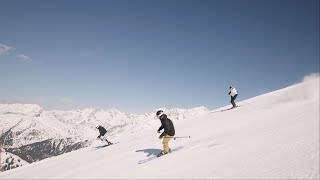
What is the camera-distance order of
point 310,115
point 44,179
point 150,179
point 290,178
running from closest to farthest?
point 290,178, point 150,179, point 44,179, point 310,115

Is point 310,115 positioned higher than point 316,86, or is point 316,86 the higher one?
point 316,86

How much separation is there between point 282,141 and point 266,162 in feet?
8.57

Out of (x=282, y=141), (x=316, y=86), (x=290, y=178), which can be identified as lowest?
(x=290, y=178)

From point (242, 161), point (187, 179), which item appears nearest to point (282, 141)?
point (242, 161)

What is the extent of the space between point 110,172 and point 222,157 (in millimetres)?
5131

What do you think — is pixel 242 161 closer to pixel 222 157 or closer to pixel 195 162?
pixel 222 157

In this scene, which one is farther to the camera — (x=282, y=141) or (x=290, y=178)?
(x=282, y=141)

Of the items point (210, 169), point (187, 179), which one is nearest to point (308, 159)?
point (210, 169)

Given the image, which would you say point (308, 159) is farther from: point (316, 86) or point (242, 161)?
point (316, 86)

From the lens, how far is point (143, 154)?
60.8 ft

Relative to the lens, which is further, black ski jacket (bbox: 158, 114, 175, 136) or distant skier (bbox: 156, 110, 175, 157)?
black ski jacket (bbox: 158, 114, 175, 136)

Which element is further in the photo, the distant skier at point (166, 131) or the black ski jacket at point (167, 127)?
the black ski jacket at point (167, 127)

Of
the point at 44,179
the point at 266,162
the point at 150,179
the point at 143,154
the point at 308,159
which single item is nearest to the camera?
the point at 308,159

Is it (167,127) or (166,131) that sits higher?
(167,127)
